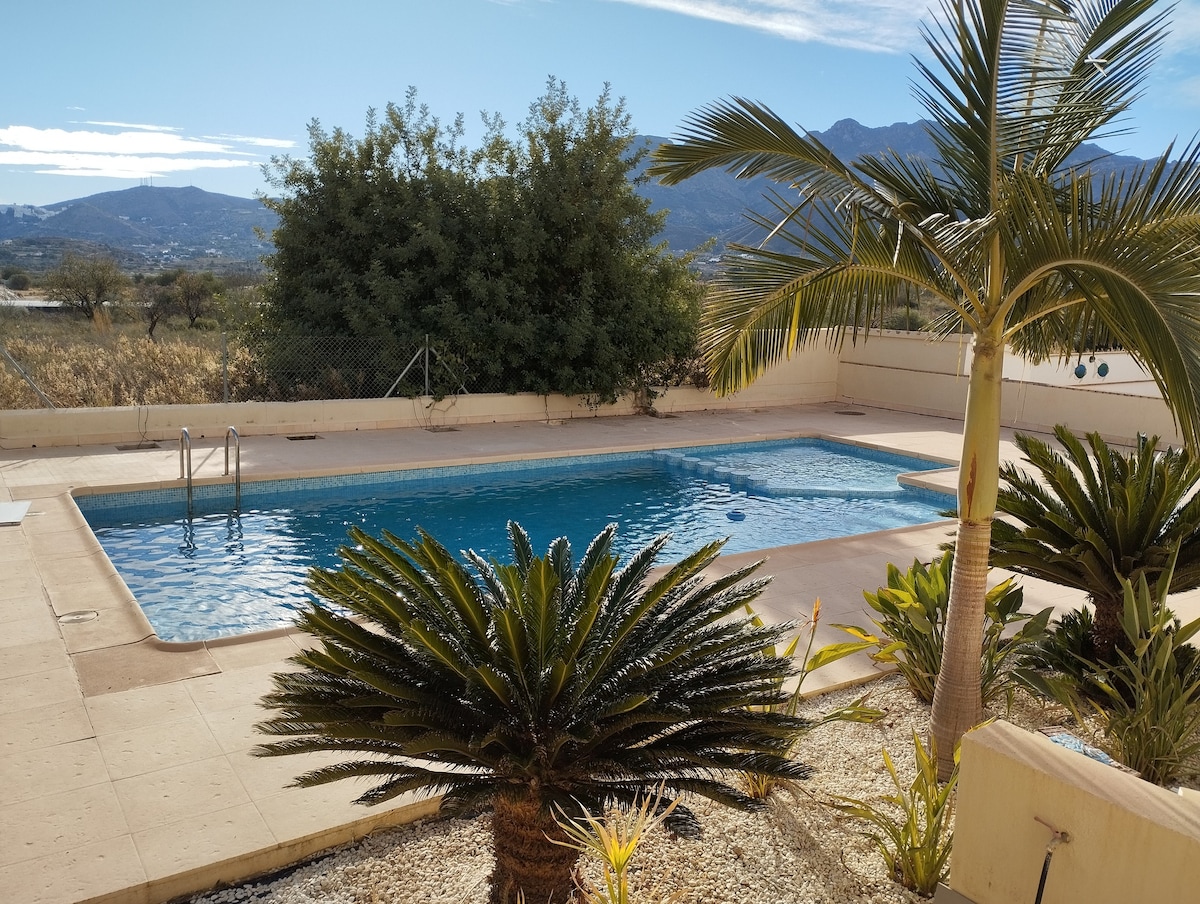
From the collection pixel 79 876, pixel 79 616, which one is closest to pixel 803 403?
pixel 79 616

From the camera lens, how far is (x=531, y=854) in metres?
2.71

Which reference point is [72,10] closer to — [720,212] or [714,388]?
[714,388]

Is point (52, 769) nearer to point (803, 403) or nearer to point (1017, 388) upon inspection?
point (1017, 388)

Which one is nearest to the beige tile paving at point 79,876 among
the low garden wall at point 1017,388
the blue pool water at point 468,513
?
the blue pool water at point 468,513

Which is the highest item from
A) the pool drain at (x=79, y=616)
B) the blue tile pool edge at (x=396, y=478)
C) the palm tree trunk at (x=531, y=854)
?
the palm tree trunk at (x=531, y=854)

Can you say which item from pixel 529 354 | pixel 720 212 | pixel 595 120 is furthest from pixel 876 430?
pixel 720 212

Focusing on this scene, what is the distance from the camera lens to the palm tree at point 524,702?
8.58ft

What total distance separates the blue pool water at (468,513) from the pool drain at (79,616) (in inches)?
35.9

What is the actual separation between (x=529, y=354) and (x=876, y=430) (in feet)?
18.5

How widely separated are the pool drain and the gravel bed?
10.1 ft

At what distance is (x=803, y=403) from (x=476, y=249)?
23.8ft

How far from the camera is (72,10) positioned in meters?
26.6

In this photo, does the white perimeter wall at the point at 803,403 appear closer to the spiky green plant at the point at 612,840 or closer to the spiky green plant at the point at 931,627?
the spiky green plant at the point at 931,627

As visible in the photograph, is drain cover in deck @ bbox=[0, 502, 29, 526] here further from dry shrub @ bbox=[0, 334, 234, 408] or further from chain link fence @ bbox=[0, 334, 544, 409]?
chain link fence @ bbox=[0, 334, 544, 409]
